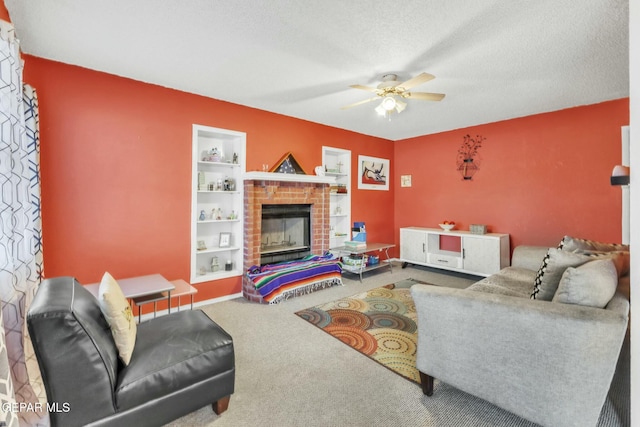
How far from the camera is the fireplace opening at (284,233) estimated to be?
4.09 meters

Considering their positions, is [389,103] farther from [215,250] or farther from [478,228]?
[478,228]

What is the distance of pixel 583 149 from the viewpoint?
378 cm

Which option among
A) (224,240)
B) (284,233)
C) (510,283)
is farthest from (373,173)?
(510,283)

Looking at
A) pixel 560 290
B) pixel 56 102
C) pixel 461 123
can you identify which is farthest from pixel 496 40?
pixel 56 102

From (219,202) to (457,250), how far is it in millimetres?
3986

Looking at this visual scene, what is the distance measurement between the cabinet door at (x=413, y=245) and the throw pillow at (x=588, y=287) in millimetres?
3353

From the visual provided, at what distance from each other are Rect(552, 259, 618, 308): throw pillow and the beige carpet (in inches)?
29.3

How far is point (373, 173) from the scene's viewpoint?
18.4ft

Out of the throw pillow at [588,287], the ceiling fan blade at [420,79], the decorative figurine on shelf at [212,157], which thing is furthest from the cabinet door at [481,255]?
the decorative figurine on shelf at [212,157]

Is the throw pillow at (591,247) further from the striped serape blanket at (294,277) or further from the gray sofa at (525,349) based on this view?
the striped serape blanket at (294,277)

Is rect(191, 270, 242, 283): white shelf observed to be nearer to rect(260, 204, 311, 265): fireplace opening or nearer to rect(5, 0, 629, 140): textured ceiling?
rect(260, 204, 311, 265): fireplace opening

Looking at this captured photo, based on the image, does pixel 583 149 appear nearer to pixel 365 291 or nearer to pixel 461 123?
pixel 461 123

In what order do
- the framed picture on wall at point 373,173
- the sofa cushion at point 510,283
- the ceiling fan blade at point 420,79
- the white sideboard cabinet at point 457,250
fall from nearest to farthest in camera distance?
1. the ceiling fan blade at point 420,79
2. the sofa cushion at point 510,283
3. the white sideboard cabinet at point 457,250
4. the framed picture on wall at point 373,173

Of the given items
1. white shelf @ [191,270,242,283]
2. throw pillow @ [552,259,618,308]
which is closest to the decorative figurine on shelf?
white shelf @ [191,270,242,283]
